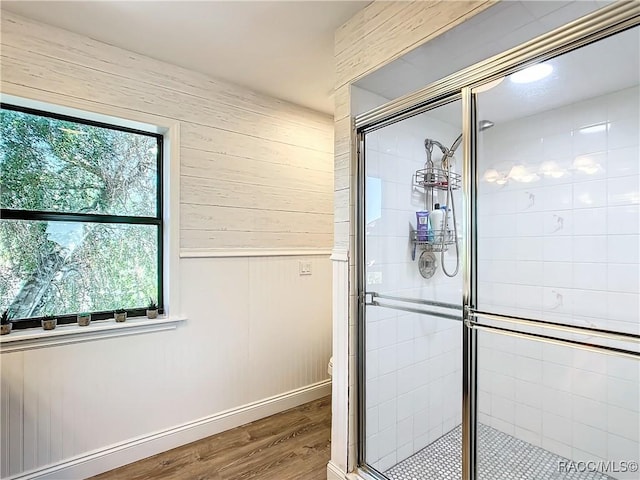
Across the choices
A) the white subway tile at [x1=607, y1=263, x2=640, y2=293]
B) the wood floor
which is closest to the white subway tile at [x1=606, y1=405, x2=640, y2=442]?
the white subway tile at [x1=607, y1=263, x2=640, y2=293]

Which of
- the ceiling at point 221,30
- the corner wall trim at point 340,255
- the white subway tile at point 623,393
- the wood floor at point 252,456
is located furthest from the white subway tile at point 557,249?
the wood floor at point 252,456

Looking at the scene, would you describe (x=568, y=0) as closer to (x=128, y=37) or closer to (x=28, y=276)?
(x=128, y=37)

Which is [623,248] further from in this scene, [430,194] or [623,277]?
[430,194]

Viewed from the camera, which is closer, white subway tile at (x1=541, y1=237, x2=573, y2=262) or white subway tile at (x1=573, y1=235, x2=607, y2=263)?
white subway tile at (x1=573, y1=235, x2=607, y2=263)

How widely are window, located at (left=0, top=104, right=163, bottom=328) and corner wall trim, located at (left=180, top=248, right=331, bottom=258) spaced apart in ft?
0.68

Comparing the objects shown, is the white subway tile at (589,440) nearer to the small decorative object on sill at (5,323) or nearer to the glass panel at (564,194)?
the glass panel at (564,194)

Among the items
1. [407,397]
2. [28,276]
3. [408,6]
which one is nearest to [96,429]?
[28,276]

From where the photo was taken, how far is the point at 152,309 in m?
Result: 2.26

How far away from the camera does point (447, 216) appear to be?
2.17 m

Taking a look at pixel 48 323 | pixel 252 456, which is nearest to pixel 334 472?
pixel 252 456

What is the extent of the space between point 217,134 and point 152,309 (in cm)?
123

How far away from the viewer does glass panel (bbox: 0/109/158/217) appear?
1.88 meters

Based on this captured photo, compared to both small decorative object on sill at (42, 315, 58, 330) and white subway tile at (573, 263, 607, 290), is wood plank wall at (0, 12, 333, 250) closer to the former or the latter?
small decorative object on sill at (42, 315, 58, 330)

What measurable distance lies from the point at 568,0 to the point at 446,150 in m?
0.82
